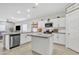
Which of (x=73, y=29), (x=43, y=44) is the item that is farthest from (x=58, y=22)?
(x=43, y=44)

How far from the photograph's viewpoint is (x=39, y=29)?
3.44m

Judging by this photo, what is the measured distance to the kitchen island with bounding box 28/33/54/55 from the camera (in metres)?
2.81

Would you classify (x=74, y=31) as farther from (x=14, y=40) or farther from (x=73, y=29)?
(x=14, y=40)

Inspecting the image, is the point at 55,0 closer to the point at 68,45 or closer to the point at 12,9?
the point at 12,9

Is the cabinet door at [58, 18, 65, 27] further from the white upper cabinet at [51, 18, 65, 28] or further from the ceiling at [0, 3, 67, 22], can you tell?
the ceiling at [0, 3, 67, 22]

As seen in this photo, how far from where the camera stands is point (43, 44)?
9.57 feet

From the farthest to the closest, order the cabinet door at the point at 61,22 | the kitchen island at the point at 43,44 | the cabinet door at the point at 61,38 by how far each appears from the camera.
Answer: the cabinet door at the point at 61,22, the cabinet door at the point at 61,38, the kitchen island at the point at 43,44

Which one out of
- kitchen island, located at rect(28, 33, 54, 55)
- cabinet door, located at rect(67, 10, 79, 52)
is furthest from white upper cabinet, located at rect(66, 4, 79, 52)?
kitchen island, located at rect(28, 33, 54, 55)

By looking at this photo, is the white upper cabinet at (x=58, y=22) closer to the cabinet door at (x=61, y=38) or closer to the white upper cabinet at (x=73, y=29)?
the cabinet door at (x=61, y=38)

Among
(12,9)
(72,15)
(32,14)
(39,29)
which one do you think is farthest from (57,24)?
(12,9)

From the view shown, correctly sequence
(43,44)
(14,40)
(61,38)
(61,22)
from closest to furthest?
1. (43,44)
2. (14,40)
3. (61,38)
4. (61,22)

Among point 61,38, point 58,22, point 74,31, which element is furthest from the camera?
point 58,22

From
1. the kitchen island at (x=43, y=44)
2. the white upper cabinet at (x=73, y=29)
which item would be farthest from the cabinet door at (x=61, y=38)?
the kitchen island at (x=43, y=44)

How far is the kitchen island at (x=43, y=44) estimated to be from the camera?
2814mm
